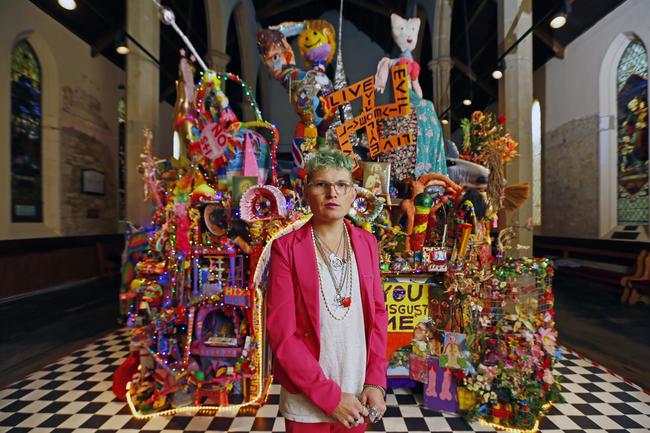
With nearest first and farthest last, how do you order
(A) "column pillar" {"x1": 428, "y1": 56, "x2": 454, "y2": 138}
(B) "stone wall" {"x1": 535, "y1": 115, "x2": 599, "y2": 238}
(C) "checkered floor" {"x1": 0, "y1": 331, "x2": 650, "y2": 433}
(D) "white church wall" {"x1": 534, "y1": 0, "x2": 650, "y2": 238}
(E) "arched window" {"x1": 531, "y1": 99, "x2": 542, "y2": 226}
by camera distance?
(C) "checkered floor" {"x1": 0, "y1": 331, "x2": 650, "y2": 433}
(D) "white church wall" {"x1": 534, "y1": 0, "x2": 650, "y2": 238}
(B) "stone wall" {"x1": 535, "y1": 115, "x2": 599, "y2": 238}
(A) "column pillar" {"x1": 428, "y1": 56, "x2": 454, "y2": 138}
(E) "arched window" {"x1": 531, "y1": 99, "x2": 542, "y2": 226}

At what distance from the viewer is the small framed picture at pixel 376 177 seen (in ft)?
10.7

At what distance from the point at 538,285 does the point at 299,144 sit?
267cm

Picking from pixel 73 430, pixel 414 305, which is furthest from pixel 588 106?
pixel 73 430

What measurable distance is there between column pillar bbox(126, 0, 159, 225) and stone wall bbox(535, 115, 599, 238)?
10532 millimetres

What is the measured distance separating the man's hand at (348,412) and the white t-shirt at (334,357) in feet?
0.28

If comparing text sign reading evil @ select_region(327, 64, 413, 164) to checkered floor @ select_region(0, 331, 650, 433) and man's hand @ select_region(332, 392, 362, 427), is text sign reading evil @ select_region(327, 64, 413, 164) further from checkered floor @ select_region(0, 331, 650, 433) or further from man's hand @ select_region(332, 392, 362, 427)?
checkered floor @ select_region(0, 331, 650, 433)

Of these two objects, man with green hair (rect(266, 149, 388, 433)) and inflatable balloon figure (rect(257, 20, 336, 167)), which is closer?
man with green hair (rect(266, 149, 388, 433))

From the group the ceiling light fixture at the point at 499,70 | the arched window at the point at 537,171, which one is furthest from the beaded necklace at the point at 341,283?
the arched window at the point at 537,171


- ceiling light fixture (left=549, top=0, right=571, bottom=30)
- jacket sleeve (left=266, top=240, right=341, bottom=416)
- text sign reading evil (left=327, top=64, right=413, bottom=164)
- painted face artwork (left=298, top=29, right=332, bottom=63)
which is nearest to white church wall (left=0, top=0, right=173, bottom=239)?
painted face artwork (left=298, top=29, right=332, bottom=63)

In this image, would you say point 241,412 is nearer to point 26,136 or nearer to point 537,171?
point 26,136

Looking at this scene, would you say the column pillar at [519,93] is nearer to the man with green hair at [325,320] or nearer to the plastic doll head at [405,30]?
the plastic doll head at [405,30]

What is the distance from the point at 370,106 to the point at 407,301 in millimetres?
1912

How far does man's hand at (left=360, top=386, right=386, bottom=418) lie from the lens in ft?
4.28

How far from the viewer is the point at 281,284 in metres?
1.33
